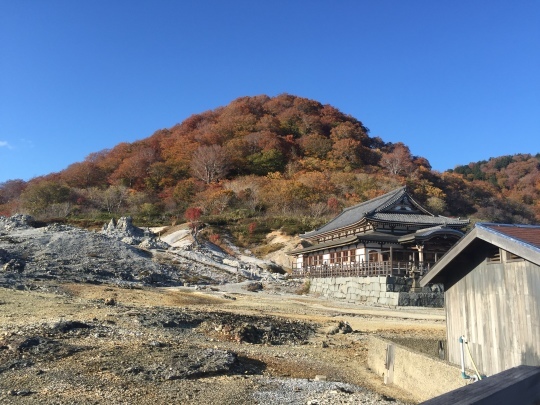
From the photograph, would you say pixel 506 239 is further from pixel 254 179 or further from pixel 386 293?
pixel 254 179

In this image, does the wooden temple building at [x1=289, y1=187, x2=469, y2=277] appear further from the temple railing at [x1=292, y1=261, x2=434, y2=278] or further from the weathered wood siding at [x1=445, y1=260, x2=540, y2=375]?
the weathered wood siding at [x1=445, y1=260, x2=540, y2=375]

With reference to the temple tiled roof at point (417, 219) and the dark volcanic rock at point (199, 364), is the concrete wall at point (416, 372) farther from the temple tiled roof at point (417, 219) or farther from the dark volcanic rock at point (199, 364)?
the temple tiled roof at point (417, 219)

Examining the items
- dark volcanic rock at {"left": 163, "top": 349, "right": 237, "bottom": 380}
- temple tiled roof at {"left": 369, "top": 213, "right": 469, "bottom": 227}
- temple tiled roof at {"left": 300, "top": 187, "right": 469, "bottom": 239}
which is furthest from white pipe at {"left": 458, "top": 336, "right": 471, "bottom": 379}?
temple tiled roof at {"left": 369, "top": 213, "right": 469, "bottom": 227}

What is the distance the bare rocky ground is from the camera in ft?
22.8

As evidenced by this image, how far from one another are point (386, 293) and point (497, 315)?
18.5 metres

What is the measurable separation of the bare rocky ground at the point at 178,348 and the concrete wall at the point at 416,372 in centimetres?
28

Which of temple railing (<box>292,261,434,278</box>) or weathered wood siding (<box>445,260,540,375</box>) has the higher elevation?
temple railing (<box>292,261,434,278</box>)

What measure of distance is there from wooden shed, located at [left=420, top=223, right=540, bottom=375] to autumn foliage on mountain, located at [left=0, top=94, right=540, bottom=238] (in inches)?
1645

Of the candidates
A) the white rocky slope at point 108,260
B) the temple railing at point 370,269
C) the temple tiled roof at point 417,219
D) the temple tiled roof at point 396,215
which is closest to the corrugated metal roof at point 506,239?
the temple railing at point 370,269

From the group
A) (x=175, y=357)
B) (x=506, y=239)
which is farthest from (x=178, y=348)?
(x=506, y=239)

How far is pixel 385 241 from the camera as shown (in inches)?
1170

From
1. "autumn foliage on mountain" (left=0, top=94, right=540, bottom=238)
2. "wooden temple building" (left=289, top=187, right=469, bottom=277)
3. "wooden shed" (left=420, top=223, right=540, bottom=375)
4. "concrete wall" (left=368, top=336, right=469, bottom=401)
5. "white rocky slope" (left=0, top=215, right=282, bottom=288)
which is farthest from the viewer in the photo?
"autumn foliage on mountain" (left=0, top=94, right=540, bottom=238)

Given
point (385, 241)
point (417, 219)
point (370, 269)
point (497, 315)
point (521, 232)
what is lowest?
→ point (497, 315)

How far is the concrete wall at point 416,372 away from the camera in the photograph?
7166 millimetres
